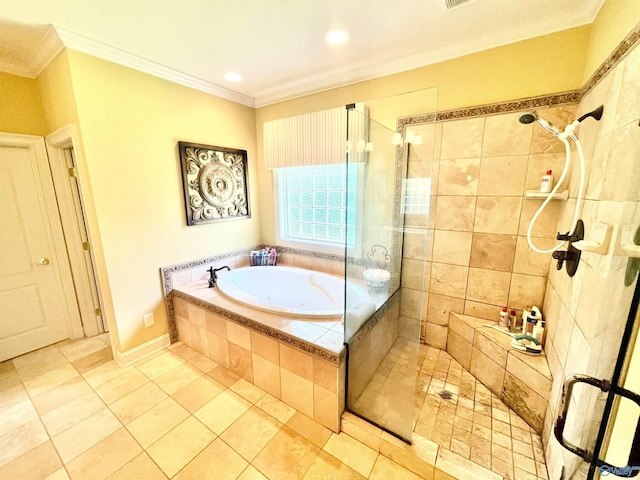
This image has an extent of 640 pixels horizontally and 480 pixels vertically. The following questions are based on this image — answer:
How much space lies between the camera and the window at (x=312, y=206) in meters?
2.88

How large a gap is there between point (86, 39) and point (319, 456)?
10.3ft

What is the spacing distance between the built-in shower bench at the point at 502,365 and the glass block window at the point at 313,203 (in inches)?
56.1

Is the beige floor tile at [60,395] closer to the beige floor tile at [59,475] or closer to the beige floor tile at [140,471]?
the beige floor tile at [59,475]

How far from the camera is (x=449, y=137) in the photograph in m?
2.05

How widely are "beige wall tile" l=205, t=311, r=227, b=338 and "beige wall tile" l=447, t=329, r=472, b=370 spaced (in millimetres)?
1985

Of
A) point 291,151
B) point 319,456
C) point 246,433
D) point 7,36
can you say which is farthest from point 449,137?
point 7,36

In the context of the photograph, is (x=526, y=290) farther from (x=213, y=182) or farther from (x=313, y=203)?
(x=213, y=182)

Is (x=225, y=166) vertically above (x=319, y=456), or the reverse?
(x=225, y=166)

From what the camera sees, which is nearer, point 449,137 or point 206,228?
point 449,137

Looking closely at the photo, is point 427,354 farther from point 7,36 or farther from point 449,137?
point 7,36

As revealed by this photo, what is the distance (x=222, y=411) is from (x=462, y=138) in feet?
8.97

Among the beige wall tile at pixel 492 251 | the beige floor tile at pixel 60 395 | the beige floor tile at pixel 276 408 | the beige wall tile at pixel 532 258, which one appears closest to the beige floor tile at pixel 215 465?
the beige floor tile at pixel 276 408

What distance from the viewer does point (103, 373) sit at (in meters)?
2.11

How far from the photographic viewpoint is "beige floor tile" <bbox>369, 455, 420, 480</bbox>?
1.33m
